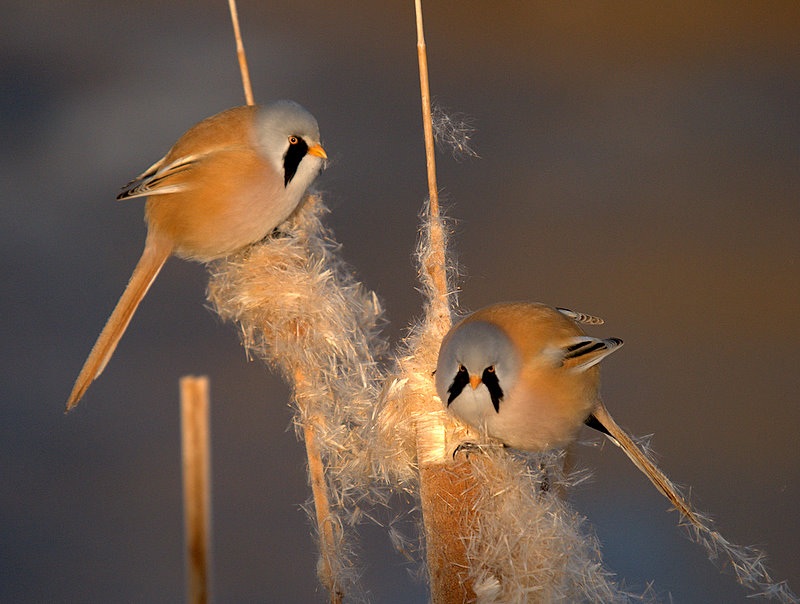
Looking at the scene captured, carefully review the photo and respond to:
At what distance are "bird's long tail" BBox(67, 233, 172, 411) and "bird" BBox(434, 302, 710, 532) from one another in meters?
0.56

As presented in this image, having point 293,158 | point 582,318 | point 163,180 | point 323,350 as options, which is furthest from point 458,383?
point 163,180

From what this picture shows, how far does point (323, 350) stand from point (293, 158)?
1.22 feet

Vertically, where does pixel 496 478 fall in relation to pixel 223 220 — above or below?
below

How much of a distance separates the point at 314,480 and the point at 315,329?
0.83 feet

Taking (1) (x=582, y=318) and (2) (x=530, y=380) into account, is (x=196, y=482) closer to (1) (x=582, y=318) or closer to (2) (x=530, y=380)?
(2) (x=530, y=380)

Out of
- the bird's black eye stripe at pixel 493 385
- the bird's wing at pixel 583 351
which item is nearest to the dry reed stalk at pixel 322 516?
the bird's black eye stripe at pixel 493 385

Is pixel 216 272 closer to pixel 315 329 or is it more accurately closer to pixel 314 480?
pixel 315 329

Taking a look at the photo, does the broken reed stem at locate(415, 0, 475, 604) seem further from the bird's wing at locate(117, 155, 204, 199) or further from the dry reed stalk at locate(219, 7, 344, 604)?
the bird's wing at locate(117, 155, 204, 199)

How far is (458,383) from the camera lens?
4.37ft

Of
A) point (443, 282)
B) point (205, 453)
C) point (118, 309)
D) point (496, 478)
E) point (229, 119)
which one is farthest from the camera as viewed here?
point (229, 119)

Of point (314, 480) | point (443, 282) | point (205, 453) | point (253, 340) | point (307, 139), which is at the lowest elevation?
point (314, 480)

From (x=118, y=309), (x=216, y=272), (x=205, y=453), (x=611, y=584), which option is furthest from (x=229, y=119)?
(x=205, y=453)

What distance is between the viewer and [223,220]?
1.61 m

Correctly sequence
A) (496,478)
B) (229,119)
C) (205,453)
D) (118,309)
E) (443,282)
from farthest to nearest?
(229,119)
(118,309)
(443,282)
(496,478)
(205,453)
